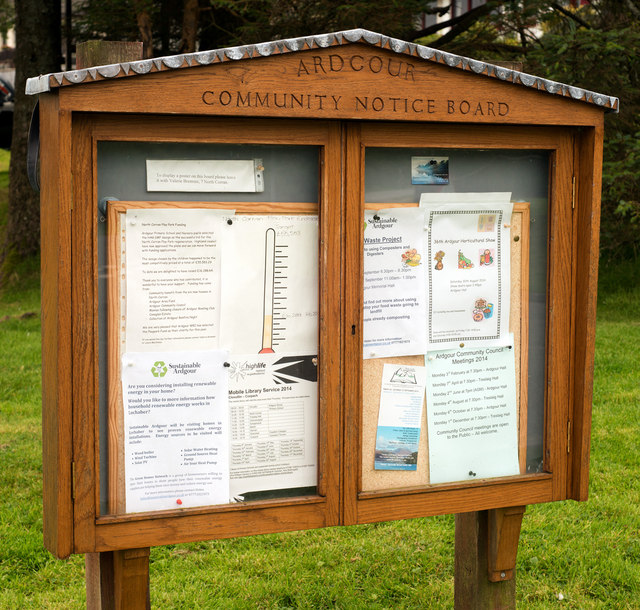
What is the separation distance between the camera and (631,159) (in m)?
8.68

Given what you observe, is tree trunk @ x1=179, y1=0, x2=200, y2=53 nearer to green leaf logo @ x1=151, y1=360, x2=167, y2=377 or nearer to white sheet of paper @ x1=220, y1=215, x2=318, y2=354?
white sheet of paper @ x1=220, y1=215, x2=318, y2=354

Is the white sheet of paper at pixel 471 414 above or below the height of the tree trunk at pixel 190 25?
below

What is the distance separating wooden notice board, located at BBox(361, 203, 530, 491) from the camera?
2586mm

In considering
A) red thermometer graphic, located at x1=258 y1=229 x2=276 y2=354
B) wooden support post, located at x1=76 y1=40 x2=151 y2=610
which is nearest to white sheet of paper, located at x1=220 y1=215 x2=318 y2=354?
red thermometer graphic, located at x1=258 y1=229 x2=276 y2=354

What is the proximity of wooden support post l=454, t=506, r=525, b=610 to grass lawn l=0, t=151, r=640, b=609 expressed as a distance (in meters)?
0.74

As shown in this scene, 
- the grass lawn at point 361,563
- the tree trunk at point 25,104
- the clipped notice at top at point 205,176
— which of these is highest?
the tree trunk at point 25,104

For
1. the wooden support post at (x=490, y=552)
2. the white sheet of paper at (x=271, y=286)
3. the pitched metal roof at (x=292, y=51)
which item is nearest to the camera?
the pitched metal roof at (x=292, y=51)

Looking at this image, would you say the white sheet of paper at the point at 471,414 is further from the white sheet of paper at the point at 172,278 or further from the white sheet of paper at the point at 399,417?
the white sheet of paper at the point at 172,278

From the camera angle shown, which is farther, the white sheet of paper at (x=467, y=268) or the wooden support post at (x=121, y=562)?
the white sheet of paper at (x=467, y=268)

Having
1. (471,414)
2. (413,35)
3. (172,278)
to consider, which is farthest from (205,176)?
(413,35)

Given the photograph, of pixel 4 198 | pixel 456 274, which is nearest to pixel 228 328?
pixel 456 274

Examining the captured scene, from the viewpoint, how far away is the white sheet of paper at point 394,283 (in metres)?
2.56

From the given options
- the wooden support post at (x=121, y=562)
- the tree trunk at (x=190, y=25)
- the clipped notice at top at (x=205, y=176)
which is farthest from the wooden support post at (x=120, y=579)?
the tree trunk at (x=190, y=25)

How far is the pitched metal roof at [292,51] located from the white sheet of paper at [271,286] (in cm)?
42
